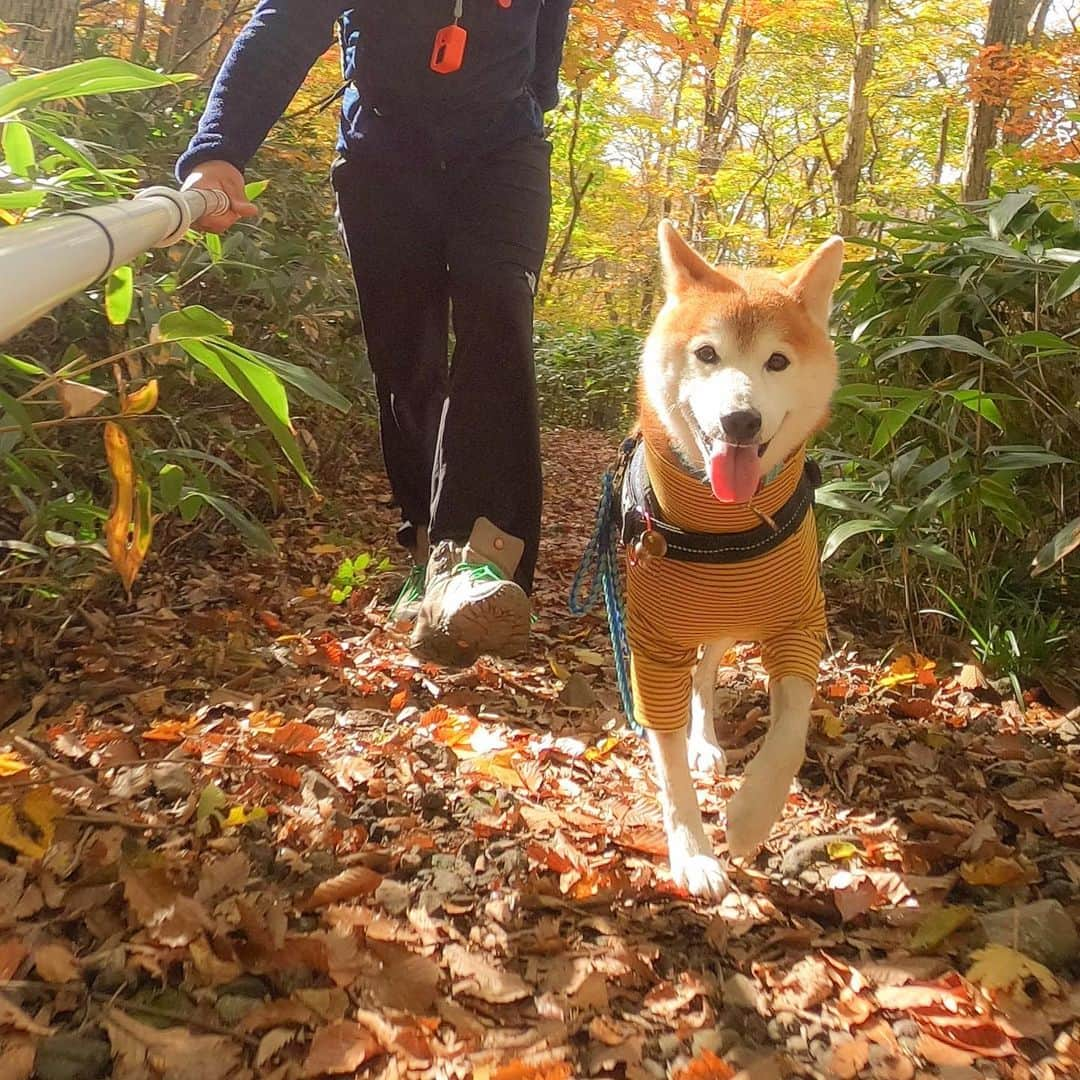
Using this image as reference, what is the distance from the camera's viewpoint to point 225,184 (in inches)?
85.1

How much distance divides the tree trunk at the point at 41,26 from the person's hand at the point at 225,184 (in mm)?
2280

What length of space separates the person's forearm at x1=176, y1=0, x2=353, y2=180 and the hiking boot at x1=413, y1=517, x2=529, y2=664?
1.16 metres

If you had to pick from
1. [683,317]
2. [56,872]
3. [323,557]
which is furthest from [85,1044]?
[323,557]

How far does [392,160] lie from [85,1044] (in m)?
2.36

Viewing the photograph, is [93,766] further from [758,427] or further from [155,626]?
[758,427]

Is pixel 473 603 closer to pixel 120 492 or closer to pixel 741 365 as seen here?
pixel 741 365

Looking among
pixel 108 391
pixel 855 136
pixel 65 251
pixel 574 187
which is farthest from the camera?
pixel 574 187

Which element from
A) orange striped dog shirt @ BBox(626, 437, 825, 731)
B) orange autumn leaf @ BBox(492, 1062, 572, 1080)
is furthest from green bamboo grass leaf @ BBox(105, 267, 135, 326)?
orange autumn leaf @ BBox(492, 1062, 572, 1080)

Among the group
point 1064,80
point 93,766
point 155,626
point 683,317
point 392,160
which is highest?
point 1064,80

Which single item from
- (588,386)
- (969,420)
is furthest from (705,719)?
(588,386)

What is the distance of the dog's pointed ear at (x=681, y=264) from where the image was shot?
7.06ft

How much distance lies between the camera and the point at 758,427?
1800 millimetres

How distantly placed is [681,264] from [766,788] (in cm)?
124

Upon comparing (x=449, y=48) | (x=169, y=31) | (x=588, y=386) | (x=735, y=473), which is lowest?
(x=588, y=386)
